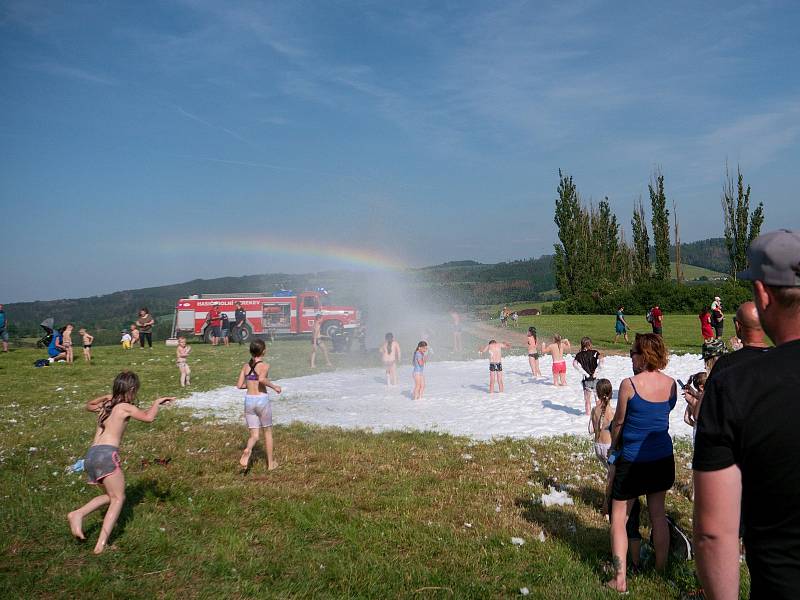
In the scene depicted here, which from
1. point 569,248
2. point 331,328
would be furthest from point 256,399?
point 569,248

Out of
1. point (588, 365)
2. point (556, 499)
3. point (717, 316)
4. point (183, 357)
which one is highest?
point (183, 357)

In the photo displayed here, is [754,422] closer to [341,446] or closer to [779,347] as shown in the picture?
[779,347]

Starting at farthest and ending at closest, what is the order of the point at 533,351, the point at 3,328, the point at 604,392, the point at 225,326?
the point at 225,326 < the point at 3,328 < the point at 533,351 < the point at 604,392

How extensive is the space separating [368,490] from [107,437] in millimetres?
3254

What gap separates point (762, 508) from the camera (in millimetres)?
1975

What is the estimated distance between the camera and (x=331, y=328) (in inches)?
1249

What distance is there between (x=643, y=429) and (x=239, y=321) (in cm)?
3022

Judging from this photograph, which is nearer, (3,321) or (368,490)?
(368,490)

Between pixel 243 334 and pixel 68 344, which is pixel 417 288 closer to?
pixel 243 334

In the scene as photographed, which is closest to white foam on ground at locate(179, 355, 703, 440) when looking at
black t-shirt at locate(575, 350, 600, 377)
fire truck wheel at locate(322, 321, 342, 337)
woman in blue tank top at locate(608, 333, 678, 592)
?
black t-shirt at locate(575, 350, 600, 377)

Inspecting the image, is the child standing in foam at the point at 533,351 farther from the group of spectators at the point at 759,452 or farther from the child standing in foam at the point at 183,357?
the group of spectators at the point at 759,452

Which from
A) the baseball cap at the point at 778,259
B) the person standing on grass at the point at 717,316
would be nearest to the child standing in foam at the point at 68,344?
the baseball cap at the point at 778,259

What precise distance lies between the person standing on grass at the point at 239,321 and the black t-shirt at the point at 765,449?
3233 cm

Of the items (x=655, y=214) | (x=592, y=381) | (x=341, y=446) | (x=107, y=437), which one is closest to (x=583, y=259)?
(x=655, y=214)
